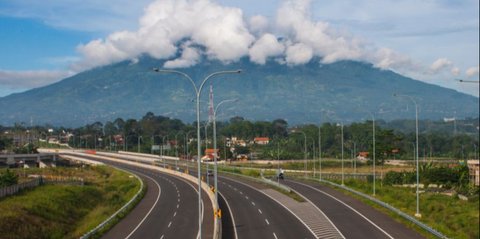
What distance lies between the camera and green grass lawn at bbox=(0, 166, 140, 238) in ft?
173

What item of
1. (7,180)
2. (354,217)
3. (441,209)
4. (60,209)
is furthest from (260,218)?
(7,180)

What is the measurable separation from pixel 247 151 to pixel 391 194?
360 feet

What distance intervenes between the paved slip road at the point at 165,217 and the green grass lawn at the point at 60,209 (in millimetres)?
2976

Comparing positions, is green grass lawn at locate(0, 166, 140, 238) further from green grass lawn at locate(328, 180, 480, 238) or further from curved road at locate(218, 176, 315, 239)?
green grass lawn at locate(328, 180, 480, 238)

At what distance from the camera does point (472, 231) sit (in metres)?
54.8

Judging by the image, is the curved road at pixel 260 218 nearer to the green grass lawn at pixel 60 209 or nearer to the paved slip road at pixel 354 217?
the paved slip road at pixel 354 217

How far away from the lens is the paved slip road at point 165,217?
151ft

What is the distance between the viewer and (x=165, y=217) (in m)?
55.2

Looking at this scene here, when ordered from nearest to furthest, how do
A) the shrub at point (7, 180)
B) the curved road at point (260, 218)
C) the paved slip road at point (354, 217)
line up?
1. the paved slip road at point (354, 217)
2. the curved road at point (260, 218)
3. the shrub at point (7, 180)

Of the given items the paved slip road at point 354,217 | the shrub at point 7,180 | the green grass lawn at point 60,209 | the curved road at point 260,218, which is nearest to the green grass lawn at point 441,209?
the paved slip road at point 354,217

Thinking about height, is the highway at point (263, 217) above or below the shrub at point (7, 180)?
below

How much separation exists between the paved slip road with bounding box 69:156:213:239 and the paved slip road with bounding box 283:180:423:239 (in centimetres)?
1046

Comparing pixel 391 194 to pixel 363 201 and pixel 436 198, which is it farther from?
pixel 363 201

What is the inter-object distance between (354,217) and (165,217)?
53.6 feet
